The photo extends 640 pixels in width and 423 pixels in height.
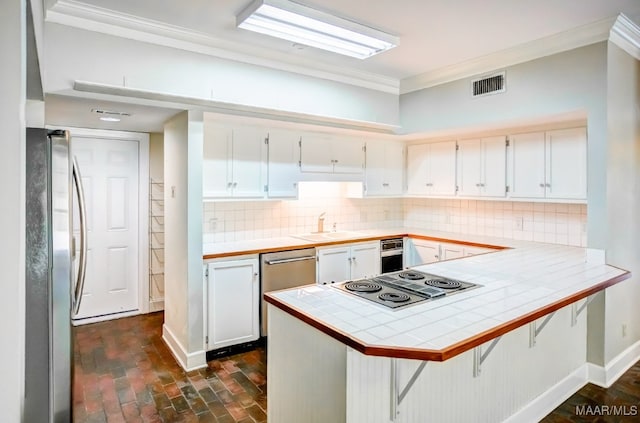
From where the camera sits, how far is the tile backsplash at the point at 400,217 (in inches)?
157

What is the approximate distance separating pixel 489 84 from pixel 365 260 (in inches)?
84.8

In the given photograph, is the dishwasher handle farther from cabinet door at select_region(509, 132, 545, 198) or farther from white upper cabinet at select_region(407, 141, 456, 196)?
cabinet door at select_region(509, 132, 545, 198)

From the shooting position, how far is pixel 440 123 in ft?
13.5

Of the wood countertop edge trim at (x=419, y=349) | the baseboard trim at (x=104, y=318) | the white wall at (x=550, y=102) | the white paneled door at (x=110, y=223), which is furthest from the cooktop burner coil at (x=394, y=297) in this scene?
the baseboard trim at (x=104, y=318)

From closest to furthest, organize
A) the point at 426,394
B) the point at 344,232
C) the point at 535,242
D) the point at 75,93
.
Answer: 1. the point at 426,394
2. the point at 75,93
3. the point at 535,242
4. the point at 344,232

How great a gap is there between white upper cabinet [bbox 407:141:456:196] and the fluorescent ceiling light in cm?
195

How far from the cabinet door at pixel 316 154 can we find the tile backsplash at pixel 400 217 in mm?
548

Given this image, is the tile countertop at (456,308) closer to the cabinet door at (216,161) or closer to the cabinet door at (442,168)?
the cabinet door at (216,161)

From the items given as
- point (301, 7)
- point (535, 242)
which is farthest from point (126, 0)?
point (535, 242)

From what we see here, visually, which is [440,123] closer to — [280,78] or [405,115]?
[405,115]

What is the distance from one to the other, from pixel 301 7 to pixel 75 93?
1610 mm

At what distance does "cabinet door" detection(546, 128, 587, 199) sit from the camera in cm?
347

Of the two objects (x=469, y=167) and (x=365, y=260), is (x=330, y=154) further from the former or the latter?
(x=469, y=167)

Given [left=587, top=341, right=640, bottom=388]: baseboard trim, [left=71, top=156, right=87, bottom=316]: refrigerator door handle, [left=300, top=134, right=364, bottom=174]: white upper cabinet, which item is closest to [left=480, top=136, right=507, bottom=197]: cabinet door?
[left=300, top=134, right=364, bottom=174]: white upper cabinet
